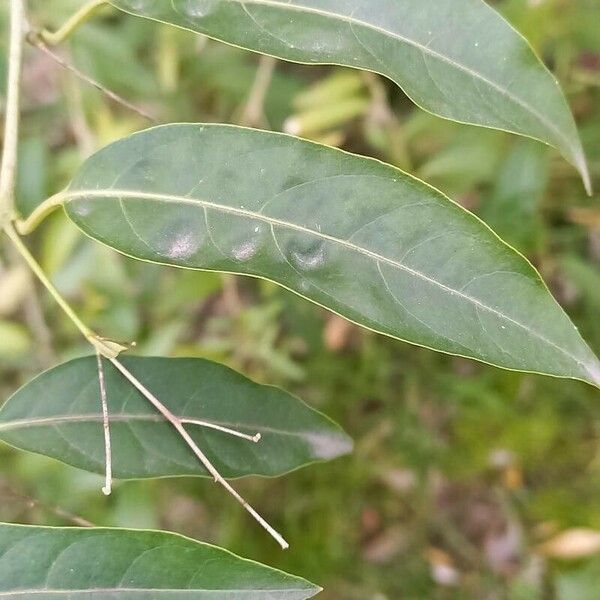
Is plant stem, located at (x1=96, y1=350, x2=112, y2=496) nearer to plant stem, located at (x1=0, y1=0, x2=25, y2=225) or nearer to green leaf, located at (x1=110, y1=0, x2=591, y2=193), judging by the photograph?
plant stem, located at (x1=0, y1=0, x2=25, y2=225)

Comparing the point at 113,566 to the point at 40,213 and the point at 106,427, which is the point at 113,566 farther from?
the point at 40,213

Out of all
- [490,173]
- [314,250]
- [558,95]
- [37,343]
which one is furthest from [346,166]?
[37,343]

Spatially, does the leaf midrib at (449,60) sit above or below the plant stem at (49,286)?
above

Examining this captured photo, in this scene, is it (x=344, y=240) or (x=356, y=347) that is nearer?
(x=344, y=240)

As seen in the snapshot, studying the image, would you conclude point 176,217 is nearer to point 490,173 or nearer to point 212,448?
point 212,448

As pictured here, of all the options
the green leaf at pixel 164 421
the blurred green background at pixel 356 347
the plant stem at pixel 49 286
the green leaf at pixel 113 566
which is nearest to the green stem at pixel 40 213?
the plant stem at pixel 49 286

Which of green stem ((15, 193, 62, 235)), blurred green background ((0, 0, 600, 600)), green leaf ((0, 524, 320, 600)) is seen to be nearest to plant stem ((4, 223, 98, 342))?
green stem ((15, 193, 62, 235))

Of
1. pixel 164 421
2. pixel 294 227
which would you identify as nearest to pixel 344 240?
pixel 294 227

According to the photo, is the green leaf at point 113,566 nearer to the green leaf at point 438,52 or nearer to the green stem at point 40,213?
the green stem at point 40,213
